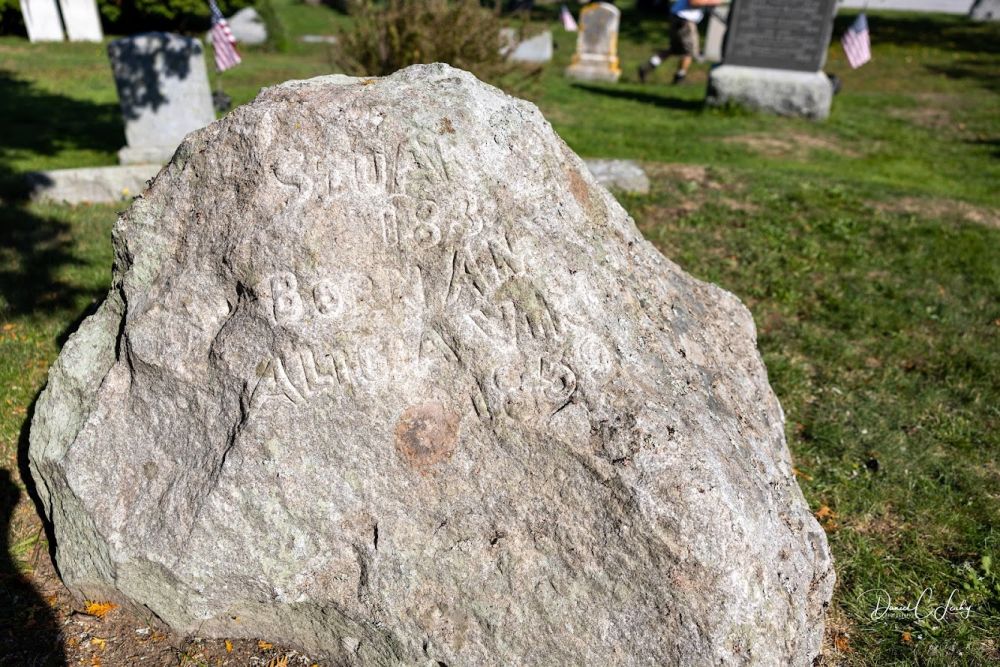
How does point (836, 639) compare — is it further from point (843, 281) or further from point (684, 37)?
Answer: point (684, 37)

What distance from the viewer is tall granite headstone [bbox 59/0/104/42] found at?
693 inches

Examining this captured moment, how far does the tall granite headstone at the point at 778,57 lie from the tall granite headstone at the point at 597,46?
4.34m

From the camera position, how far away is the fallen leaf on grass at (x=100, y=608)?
3.12 meters

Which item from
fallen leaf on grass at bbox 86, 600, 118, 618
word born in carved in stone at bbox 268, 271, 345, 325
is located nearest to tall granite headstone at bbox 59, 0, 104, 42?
fallen leaf on grass at bbox 86, 600, 118, 618

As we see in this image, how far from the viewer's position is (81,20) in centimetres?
1778

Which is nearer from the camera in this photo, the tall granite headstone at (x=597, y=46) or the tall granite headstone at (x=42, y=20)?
the tall granite headstone at (x=597, y=46)

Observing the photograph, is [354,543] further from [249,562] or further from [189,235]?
[189,235]

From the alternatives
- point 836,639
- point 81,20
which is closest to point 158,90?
point 836,639

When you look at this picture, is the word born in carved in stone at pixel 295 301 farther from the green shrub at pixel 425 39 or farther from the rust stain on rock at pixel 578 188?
the green shrub at pixel 425 39

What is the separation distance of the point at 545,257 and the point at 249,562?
1.54m

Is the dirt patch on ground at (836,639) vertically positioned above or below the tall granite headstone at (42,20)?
below

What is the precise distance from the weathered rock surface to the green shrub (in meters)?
5.51

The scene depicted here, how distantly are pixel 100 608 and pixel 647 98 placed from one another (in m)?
12.4

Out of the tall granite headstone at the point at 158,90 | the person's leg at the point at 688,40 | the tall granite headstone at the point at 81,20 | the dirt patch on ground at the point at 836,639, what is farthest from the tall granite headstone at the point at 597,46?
→ the dirt patch on ground at the point at 836,639
